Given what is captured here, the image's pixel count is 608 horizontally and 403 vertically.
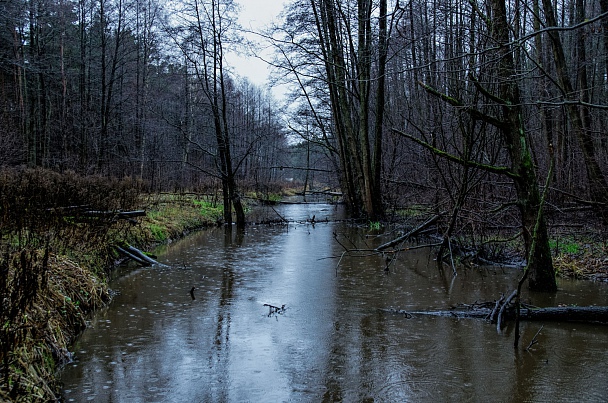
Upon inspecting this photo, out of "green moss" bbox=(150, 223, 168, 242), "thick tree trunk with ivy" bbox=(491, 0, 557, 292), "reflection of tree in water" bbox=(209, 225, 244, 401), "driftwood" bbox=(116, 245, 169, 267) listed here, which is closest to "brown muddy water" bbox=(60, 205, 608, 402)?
"reflection of tree in water" bbox=(209, 225, 244, 401)

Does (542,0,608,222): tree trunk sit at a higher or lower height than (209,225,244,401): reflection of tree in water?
higher

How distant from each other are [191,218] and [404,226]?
26.3 ft

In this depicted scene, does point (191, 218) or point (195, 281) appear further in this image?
point (191, 218)

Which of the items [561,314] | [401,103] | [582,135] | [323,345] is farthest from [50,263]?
[401,103]

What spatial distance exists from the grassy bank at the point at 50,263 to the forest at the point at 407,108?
0.73 metres

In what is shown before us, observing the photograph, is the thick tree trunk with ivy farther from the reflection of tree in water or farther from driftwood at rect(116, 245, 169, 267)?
driftwood at rect(116, 245, 169, 267)

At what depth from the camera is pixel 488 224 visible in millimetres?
10312

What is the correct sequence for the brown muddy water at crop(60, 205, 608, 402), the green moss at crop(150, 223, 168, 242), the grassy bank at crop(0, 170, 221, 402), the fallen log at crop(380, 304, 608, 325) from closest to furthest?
the grassy bank at crop(0, 170, 221, 402) → the brown muddy water at crop(60, 205, 608, 402) → the fallen log at crop(380, 304, 608, 325) → the green moss at crop(150, 223, 168, 242)

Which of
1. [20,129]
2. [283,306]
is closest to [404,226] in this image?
[283,306]

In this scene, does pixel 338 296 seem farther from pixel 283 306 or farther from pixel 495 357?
pixel 495 357

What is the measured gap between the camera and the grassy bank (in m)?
3.76

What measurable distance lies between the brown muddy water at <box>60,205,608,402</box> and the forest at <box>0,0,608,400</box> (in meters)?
1.02

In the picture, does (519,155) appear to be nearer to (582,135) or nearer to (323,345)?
(323,345)

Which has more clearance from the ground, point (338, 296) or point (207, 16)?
point (207, 16)
